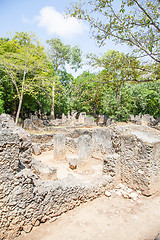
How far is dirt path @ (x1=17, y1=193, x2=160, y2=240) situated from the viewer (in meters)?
3.71

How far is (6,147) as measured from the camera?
3.58m

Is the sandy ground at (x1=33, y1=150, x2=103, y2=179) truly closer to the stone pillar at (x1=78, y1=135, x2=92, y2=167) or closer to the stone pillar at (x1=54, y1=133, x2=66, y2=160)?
the stone pillar at (x1=78, y1=135, x2=92, y2=167)

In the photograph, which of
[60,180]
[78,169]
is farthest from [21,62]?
[60,180]

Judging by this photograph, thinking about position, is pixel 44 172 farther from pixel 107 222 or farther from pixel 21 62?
pixel 21 62

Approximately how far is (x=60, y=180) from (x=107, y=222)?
1.81 m

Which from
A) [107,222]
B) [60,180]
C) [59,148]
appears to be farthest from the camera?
[59,148]

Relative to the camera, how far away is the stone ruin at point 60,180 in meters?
3.53

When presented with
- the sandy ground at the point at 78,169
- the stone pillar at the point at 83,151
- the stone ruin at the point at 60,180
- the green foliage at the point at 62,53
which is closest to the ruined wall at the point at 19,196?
the stone ruin at the point at 60,180

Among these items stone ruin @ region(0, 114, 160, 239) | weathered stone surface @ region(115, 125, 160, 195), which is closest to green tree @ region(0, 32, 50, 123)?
stone ruin @ region(0, 114, 160, 239)

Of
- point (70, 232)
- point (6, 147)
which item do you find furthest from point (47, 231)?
point (6, 147)

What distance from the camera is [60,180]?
16.3 feet

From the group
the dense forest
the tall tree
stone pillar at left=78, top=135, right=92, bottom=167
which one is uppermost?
the tall tree

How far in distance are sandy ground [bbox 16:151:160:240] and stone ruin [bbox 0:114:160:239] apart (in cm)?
20

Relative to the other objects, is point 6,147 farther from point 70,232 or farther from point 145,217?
point 145,217
